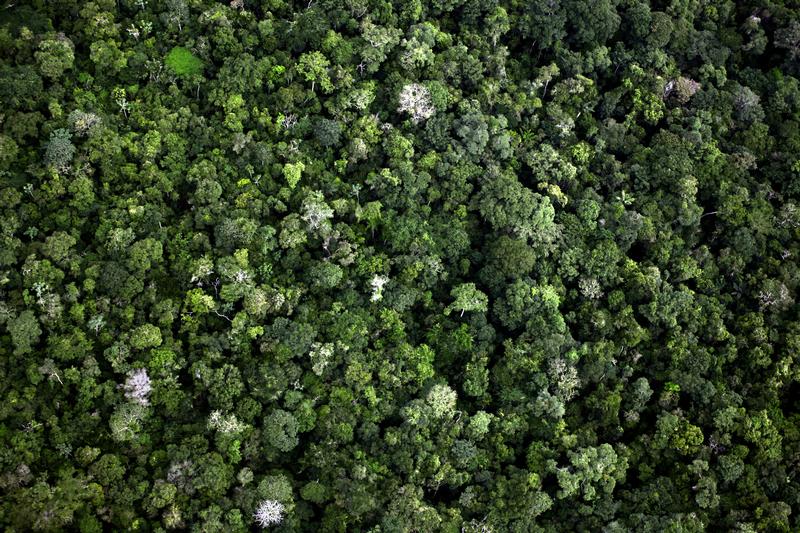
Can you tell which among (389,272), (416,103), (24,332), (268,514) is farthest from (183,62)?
(268,514)

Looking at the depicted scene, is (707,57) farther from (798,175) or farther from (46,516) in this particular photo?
(46,516)

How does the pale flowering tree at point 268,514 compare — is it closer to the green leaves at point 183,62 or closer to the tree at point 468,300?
the tree at point 468,300

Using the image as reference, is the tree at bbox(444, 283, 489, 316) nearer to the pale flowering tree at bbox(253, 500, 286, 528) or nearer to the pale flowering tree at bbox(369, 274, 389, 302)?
the pale flowering tree at bbox(369, 274, 389, 302)

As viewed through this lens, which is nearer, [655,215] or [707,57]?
[655,215]

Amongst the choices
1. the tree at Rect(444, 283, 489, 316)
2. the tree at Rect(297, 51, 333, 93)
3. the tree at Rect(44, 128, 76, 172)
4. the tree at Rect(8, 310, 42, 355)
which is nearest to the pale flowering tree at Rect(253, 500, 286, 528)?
Result: the tree at Rect(8, 310, 42, 355)

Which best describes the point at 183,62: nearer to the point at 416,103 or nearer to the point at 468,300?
the point at 416,103

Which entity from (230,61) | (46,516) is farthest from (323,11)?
(46,516)

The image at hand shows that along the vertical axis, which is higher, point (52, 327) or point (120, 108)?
point (120, 108)
